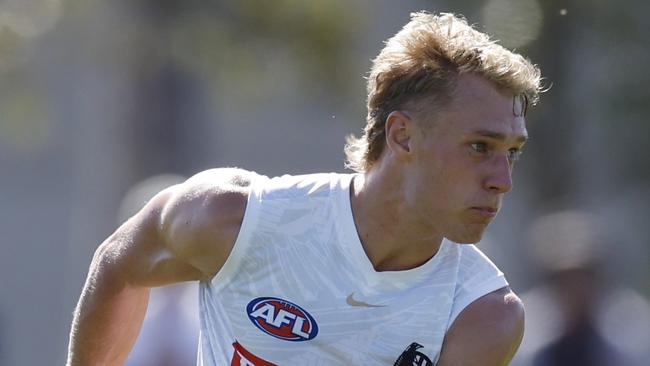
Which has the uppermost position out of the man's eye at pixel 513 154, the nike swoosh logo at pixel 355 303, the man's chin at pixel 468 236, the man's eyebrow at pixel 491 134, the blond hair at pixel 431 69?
the blond hair at pixel 431 69

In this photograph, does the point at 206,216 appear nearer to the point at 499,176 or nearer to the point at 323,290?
the point at 323,290

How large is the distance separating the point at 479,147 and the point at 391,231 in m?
0.41

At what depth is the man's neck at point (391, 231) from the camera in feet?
15.5

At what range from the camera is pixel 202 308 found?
500cm

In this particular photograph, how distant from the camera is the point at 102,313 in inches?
199

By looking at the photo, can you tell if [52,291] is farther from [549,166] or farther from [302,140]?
[549,166]

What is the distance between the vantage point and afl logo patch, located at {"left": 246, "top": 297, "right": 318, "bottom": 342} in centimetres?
466

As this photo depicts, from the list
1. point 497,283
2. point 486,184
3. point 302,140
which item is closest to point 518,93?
point 486,184

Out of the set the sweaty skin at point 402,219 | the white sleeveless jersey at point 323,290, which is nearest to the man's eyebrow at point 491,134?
the sweaty skin at point 402,219

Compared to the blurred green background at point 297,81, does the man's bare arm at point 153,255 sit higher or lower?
lower

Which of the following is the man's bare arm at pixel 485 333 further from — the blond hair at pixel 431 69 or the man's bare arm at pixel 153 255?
the man's bare arm at pixel 153 255

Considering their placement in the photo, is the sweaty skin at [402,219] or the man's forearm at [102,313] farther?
the man's forearm at [102,313]

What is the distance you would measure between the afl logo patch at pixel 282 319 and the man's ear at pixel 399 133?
0.61 metres

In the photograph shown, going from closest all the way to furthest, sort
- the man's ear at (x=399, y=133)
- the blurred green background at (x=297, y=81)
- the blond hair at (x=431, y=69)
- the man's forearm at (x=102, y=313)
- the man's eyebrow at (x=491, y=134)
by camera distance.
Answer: the man's eyebrow at (x=491, y=134) → the blond hair at (x=431, y=69) → the man's ear at (x=399, y=133) → the man's forearm at (x=102, y=313) → the blurred green background at (x=297, y=81)
